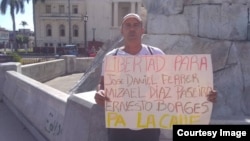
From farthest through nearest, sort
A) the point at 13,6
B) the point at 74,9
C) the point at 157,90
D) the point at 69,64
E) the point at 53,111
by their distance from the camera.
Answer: the point at 74,9 → the point at 13,6 → the point at 69,64 → the point at 53,111 → the point at 157,90

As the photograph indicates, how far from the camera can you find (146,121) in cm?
324

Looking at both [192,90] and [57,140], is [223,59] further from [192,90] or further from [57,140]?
[192,90]

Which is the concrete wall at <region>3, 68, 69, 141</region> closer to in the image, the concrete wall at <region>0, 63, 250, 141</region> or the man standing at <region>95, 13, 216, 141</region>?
the concrete wall at <region>0, 63, 250, 141</region>

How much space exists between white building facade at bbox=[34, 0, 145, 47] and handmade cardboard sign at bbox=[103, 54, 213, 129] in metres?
67.6

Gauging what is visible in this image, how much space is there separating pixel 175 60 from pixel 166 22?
485 centimetres

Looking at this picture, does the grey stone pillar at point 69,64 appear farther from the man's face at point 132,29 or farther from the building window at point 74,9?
the building window at point 74,9

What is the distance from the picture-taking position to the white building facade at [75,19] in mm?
71125

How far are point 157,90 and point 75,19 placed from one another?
69.4m

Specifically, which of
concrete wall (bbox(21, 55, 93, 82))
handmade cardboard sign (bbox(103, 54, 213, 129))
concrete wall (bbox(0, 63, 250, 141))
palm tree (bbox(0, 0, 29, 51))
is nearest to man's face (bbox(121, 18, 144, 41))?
handmade cardboard sign (bbox(103, 54, 213, 129))

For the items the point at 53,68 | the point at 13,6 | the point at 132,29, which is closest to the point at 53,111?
the point at 132,29

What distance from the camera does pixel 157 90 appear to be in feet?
10.5

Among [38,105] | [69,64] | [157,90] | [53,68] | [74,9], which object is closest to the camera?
[157,90]

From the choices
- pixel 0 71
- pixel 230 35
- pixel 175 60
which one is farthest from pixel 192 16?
pixel 0 71

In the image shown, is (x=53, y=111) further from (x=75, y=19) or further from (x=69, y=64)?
(x=75, y=19)
